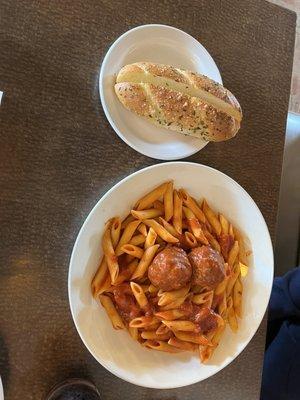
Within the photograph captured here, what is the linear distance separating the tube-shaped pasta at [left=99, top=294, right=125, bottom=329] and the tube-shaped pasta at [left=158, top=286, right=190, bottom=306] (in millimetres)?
96

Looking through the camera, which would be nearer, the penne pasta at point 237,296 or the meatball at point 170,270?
the meatball at point 170,270

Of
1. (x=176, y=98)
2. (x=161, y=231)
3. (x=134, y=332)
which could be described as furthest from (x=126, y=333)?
(x=176, y=98)

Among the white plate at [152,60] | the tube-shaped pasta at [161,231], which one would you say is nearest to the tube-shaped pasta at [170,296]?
the tube-shaped pasta at [161,231]

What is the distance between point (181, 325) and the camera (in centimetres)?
97

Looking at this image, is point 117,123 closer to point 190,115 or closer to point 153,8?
point 190,115

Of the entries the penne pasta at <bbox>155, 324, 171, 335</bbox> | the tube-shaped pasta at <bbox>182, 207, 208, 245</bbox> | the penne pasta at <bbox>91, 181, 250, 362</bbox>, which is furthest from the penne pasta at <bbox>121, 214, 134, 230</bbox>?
the penne pasta at <bbox>155, 324, 171, 335</bbox>

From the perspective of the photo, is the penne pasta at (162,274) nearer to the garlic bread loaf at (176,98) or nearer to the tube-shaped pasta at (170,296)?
the tube-shaped pasta at (170,296)

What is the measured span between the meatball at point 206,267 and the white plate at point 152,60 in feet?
0.67

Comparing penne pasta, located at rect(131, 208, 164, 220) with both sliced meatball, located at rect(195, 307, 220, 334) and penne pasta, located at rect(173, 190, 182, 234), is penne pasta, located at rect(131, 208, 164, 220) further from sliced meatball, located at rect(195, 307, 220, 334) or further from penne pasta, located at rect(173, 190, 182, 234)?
sliced meatball, located at rect(195, 307, 220, 334)

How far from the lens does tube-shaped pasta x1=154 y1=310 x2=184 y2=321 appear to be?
3.16 ft

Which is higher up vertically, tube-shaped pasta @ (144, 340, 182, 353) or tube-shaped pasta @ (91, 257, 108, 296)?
tube-shaped pasta @ (91, 257, 108, 296)

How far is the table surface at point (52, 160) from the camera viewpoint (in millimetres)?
936

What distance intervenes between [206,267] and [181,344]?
18cm

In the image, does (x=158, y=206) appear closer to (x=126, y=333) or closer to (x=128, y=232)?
(x=128, y=232)
